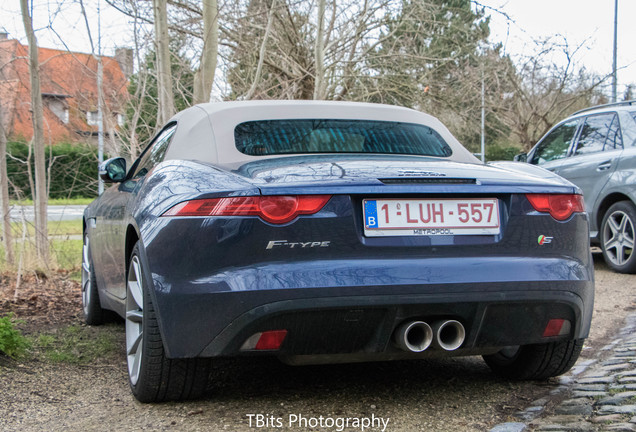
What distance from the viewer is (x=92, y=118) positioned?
32.7 feet

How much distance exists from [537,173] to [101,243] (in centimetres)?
280

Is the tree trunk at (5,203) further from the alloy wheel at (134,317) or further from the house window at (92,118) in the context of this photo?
the alloy wheel at (134,317)

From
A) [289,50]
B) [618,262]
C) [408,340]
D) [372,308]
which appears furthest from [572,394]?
[289,50]

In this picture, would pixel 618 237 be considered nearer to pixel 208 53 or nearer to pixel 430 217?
pixel 208 53

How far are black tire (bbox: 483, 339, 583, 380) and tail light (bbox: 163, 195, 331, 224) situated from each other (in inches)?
58.8

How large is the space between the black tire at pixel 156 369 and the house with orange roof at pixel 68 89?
5865 millimetres

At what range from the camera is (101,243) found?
4844mm

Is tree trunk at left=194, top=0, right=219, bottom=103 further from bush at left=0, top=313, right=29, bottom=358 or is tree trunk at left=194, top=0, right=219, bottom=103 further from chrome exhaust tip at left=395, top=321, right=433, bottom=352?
chrome exhaust tip at left=395, top=321, right=433, bottom=352

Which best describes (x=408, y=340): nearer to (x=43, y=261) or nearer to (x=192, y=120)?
(x=192, y=120)

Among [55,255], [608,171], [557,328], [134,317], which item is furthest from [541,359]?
[55,255]

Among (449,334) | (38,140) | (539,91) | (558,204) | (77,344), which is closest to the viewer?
(449,334)

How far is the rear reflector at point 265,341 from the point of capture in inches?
114

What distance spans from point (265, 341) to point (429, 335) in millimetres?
671

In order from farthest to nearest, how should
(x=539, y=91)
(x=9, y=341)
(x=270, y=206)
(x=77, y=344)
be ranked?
(x=539, y=91)
(x=77, y=344)
(x=9, y=341)
(x=270, y=206)
